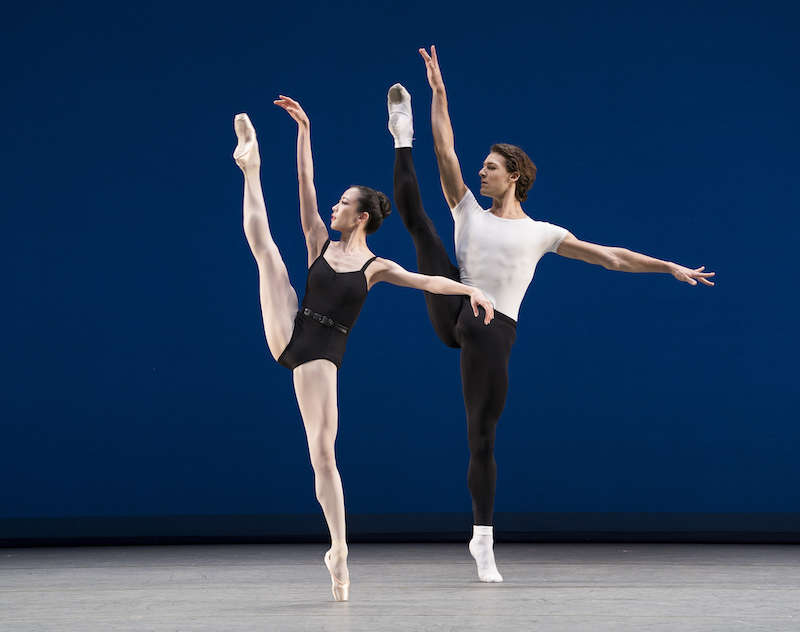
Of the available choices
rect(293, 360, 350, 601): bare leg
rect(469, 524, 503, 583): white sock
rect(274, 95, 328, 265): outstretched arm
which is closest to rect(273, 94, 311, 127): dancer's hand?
rect(274, 95, 328, 265): outstretched arm

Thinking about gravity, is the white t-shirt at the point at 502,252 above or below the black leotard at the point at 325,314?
above

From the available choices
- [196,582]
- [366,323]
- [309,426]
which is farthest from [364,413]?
[309,426]

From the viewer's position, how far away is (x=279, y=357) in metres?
3.41

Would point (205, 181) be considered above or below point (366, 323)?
above

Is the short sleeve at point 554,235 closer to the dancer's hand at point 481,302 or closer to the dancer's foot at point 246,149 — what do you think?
the dancer's hand at point 481,302

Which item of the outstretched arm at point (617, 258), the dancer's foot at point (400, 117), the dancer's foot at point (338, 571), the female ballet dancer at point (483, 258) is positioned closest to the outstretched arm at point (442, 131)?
the female ballet dancer at point (483, 258)

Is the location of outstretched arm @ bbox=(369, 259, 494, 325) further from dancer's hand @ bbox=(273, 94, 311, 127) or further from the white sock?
the white sock

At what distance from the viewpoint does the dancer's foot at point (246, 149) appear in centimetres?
346

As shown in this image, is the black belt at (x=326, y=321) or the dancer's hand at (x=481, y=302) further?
the black belt at (x=326, y=321)

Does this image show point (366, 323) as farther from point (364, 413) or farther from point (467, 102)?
point (467, 102)

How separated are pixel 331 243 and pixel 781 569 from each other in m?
2.48

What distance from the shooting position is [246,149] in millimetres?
3475

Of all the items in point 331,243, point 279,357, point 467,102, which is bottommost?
point 279,357

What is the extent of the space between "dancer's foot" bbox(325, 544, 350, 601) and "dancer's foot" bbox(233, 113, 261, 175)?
1.42m
